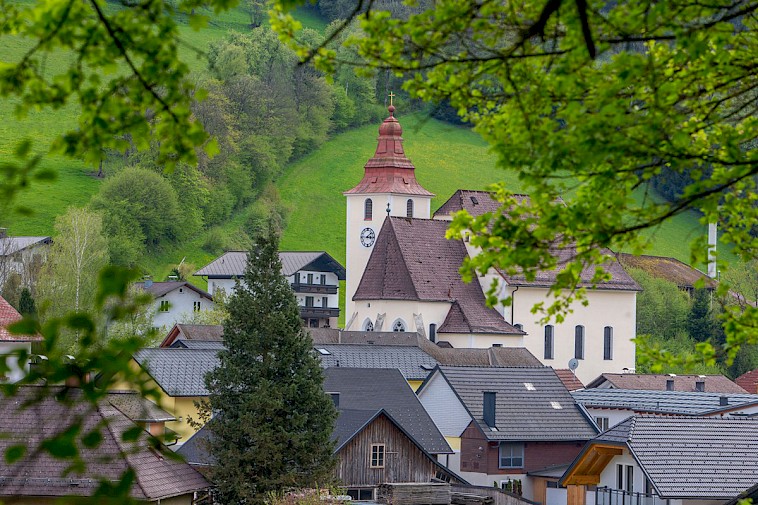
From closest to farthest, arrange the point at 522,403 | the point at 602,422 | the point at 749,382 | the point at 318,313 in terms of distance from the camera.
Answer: the point at 522,403 < the point at 602,422 < the point at 749,382 < the point at 318,313

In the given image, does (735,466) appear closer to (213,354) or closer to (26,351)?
(213,354)

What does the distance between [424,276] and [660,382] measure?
13085 mm

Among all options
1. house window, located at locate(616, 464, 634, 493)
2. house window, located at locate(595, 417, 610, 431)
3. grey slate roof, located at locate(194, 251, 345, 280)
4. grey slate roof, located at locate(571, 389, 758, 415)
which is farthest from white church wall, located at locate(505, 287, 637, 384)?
house window, located at locate(616, 464, 634, 493)

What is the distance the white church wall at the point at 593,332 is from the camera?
68.7 m

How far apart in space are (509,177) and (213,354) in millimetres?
57214

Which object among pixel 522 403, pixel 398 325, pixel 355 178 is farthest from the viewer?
pixel 355 178

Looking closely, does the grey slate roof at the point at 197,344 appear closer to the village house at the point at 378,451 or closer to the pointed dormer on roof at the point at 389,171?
the village house at the point at 378,451

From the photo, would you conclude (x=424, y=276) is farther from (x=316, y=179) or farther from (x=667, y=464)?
(x=316, y=179)

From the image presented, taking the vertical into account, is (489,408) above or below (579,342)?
below

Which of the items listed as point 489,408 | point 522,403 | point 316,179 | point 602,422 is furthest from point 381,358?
Result: point 316,179

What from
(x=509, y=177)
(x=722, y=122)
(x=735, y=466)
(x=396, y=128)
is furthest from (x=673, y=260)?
(x=722, y=122)

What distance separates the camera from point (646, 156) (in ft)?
22.4

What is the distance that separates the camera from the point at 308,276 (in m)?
91.2

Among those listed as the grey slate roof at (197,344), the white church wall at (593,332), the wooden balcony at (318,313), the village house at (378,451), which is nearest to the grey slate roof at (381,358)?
the grey slate roof at (197,344)
